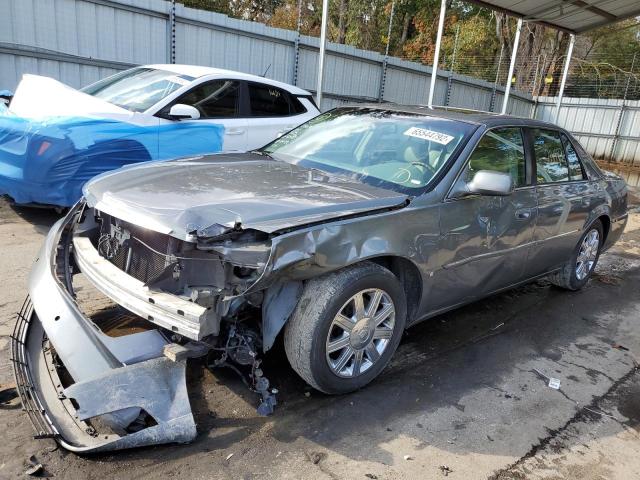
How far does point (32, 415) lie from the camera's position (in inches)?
97.7

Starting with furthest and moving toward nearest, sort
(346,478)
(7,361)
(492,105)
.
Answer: (492,105) < (7,361) < (346,478)

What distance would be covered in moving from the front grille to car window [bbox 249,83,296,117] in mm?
4192

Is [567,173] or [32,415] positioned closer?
[32,415]

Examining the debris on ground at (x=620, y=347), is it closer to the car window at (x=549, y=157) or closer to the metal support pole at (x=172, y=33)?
the car window at (x=549, y=157)

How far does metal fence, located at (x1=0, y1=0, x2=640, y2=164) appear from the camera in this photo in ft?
27.2

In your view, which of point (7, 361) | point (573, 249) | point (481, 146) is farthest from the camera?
point (573, 249)

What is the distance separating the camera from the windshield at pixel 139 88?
596 centimetres

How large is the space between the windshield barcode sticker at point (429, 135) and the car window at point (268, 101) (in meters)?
3.52

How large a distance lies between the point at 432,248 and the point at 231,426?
1.62 metres

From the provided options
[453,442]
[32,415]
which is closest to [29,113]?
[32,415]

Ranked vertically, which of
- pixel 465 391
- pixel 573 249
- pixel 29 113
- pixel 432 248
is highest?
pixel 29 113

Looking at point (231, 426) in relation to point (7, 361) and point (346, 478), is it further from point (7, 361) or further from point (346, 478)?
point (7, 361)

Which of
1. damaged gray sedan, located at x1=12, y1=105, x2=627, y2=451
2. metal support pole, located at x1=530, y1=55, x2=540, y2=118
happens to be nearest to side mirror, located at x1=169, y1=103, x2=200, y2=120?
damaged gray sedan, located at x1=12, y1=105, x2=627, y2=451

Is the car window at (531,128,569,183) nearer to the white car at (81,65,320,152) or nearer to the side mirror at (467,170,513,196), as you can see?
the side mirror at (467,170,513,196)
